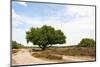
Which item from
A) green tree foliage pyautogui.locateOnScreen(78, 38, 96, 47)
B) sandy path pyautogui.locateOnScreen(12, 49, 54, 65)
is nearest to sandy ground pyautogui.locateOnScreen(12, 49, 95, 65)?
sandy path pyautogui.locateOnScreen(12, 49, 54, 65)

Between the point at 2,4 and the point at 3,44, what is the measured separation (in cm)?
47

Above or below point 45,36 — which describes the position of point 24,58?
below

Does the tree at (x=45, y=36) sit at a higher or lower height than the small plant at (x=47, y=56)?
higher

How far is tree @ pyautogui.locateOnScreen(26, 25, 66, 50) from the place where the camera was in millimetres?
2596

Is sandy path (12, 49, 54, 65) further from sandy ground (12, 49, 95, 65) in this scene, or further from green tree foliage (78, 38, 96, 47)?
green tree foliage (78, 38, 96, 47)

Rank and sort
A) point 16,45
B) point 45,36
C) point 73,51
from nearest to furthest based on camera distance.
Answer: point 16,45
point 45,36
point 73,51

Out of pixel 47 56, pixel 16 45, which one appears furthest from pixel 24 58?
pixel 47 56

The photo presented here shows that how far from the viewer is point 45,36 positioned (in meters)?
2.66

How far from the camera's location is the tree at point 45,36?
260 cm

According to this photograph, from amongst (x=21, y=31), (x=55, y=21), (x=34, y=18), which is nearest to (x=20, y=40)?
(x=21, y=31)

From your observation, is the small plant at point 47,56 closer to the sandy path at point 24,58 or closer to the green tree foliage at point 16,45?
the sandy path at point 24,58

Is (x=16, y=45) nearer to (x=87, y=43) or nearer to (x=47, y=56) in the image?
(x=47, y=56)

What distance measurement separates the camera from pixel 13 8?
251 cm

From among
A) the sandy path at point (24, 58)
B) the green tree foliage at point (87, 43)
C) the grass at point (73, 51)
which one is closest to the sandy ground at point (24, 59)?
the sandy path at point (24, 58)
